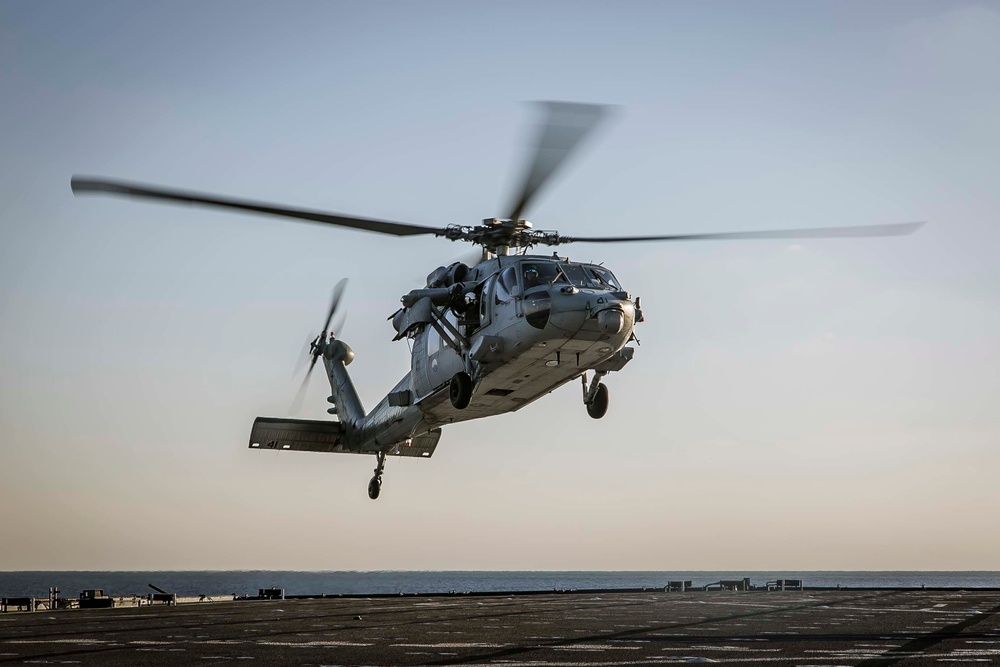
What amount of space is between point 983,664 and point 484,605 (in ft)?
72.3

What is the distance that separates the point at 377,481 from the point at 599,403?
32.0ft

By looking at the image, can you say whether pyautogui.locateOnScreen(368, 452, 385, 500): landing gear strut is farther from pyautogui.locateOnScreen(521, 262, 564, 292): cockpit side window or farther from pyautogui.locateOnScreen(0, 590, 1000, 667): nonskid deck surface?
pyautogui.locateOnScreen(521, 262, 564, 292): cockpit side window

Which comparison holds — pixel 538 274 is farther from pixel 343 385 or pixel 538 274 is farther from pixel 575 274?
pixel 343 385

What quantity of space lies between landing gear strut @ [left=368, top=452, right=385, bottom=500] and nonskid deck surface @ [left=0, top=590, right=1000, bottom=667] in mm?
4054

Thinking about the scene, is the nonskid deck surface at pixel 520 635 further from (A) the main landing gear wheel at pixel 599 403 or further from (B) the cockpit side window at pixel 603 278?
(B) the cockpit side window at pixel 603 278

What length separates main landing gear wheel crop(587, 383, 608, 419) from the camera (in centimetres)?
2977

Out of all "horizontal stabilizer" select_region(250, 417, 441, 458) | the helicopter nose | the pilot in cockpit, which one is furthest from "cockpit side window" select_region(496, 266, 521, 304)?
"horizontal stabilizer" select_region(250, 417, 441, 458)

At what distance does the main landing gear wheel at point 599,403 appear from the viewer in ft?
97.7

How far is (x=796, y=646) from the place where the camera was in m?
18.6

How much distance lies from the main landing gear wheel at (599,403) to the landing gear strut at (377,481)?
9.34 meters

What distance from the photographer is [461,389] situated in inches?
1102

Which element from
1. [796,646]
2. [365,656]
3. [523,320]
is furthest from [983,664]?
[523,320]

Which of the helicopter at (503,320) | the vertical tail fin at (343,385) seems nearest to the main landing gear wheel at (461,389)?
the helicopter at (503,320)

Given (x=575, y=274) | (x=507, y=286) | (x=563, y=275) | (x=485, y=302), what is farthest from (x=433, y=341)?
(x=575, y=274)
